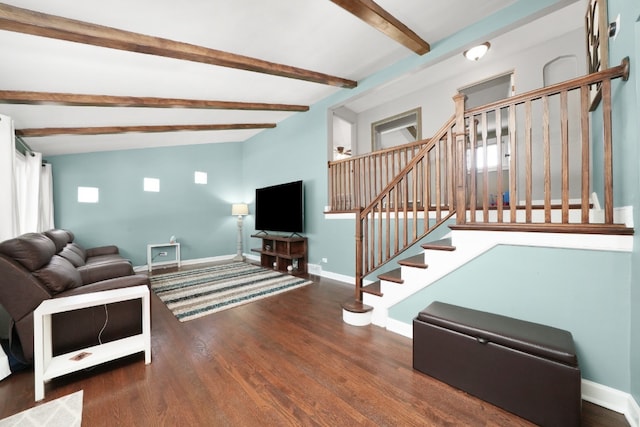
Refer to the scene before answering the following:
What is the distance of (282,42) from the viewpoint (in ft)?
8.59

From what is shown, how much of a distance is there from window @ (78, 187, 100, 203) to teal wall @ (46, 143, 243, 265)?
0.07 metres

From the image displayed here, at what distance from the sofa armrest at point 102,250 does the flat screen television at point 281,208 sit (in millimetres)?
2725

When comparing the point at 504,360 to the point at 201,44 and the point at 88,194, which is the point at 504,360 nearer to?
the point at 201,44

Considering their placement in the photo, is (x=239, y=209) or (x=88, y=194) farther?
(x=239, y=209)

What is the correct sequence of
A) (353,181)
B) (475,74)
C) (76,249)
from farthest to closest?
1. (353,181)
2. (475,74)
3. (76,249)

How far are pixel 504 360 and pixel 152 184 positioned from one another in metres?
6.43

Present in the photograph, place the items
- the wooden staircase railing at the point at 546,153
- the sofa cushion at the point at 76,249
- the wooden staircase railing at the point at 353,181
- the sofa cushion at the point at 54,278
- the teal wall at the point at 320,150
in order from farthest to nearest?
1. the wooden staircase railing at the point at 353,181
2. the sofa cushion at the point at 76,249
3. the teal wall at the point at 320,150
4. the sofa cushion at the point at 54,278
5. the wooden staircase railing at the point at 546,153

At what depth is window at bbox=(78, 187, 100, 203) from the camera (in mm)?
4625

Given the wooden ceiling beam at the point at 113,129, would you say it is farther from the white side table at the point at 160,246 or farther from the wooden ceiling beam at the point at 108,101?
the white side table at the point at 160,246

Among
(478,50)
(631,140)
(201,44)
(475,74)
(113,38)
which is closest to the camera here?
(631,140)

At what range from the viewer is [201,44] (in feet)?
7.94

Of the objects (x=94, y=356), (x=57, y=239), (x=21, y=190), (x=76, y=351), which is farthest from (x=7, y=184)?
(x=94, y=356)

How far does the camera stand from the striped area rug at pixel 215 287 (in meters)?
3.01

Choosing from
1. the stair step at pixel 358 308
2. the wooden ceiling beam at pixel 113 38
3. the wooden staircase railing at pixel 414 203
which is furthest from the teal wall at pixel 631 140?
the wooden ceiling beam at pixel 113 38
